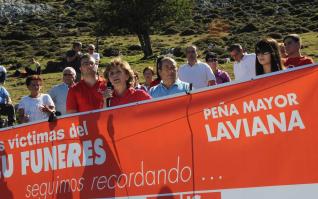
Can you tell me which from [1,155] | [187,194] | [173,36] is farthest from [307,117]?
[173,36]

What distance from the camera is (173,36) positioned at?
80812 millimetres

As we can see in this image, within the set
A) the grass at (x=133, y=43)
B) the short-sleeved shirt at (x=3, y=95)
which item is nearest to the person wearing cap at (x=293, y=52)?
the short-sleeved shirt at (x=3, y=95)

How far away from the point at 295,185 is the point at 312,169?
0.22 m

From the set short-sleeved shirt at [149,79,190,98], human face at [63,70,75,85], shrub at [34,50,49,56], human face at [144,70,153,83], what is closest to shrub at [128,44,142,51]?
shrub at [34,50,49,56]

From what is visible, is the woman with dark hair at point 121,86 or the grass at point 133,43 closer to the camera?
the woman with dark hair at point 121,86

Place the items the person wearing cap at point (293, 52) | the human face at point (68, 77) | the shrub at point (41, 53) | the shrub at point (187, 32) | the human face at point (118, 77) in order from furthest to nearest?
the shrub at point (187, 32)
the shrub at point (41, 53)
the human face at point (68, 77)
the person wearing cap at point (293, 52)
the human face at point (118, 77)

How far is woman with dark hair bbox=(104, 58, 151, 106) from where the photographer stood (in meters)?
7.60

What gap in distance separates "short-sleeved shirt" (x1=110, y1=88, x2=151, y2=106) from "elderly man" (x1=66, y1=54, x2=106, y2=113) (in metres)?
0.51

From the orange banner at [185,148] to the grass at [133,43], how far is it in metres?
22.6

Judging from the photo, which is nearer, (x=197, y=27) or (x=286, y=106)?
(x=286, y=106)

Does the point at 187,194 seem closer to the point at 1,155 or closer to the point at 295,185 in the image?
the point at 295,185

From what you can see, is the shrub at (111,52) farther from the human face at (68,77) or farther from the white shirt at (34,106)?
the white shirt at (34,106)

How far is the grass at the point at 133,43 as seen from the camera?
120 ft

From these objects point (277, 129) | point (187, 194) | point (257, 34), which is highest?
point (257, 34)
